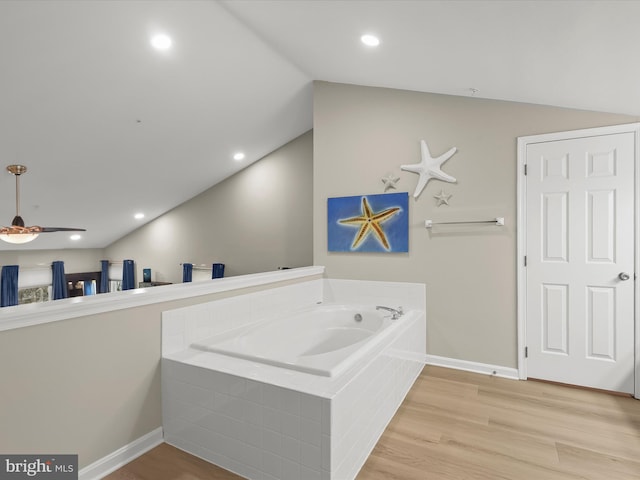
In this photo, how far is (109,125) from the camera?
3.45 metres

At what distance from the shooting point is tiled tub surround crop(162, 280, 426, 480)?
5.19 feet

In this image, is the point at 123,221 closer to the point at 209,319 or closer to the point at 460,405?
the point at 209,319

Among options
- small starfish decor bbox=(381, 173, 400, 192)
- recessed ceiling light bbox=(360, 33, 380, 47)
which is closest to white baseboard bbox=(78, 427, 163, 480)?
small starfish decor bbox=(381, 173, 400, 192)

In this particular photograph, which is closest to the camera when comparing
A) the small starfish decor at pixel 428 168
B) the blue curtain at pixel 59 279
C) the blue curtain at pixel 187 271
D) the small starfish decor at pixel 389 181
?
the small starfish decor at pixel 428 168

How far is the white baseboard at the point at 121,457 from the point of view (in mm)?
1733

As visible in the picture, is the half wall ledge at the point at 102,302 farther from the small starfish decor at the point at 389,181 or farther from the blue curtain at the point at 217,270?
the blue curtain at the point at 217,270

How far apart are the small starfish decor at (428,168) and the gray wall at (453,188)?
0.05 m

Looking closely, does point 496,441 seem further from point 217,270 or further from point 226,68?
point 217,270

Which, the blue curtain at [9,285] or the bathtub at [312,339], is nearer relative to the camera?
the bathtub at [312,339]

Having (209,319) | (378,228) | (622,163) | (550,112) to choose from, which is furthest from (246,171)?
(622,163)

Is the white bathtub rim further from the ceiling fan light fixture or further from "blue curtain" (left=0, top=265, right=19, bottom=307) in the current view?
"blue curtain" (left=0, top=265, right=19, bottom=307)

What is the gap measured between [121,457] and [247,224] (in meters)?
3.67

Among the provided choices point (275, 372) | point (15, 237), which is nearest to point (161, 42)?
point (15, 237)

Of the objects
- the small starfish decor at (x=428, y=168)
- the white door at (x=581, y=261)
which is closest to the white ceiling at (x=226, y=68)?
the white door at (x=581, y=261)
